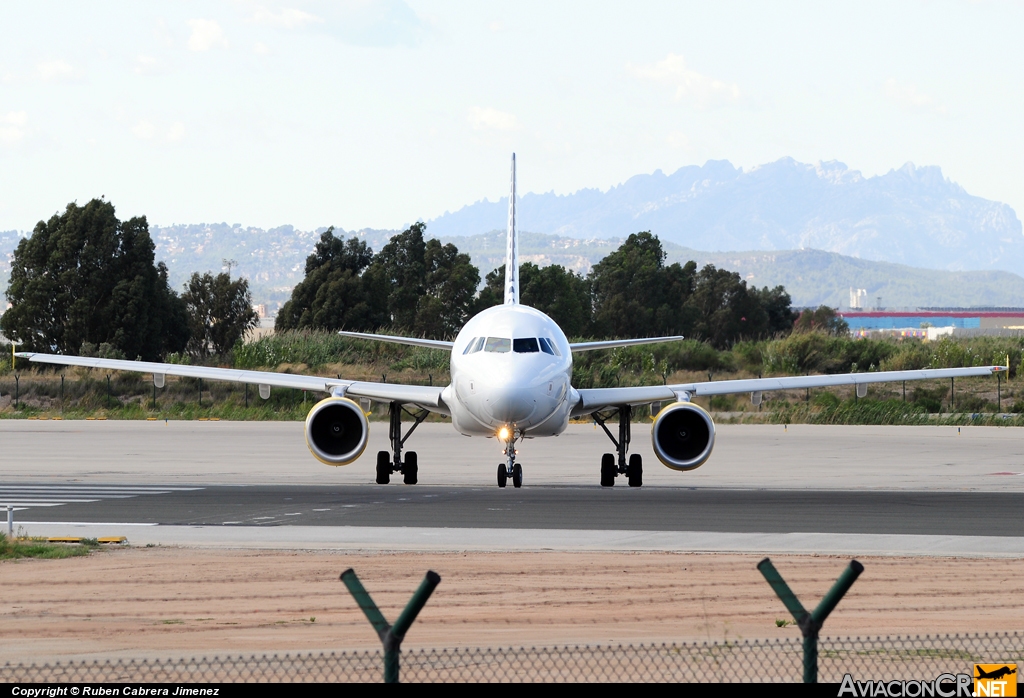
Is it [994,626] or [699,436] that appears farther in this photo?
[699,436]

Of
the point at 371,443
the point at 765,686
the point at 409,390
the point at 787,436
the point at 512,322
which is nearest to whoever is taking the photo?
the point at 765,686

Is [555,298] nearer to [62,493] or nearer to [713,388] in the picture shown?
[713,388]

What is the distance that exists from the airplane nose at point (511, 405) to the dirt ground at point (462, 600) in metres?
7.63

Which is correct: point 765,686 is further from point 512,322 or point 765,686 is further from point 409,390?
point 409,390

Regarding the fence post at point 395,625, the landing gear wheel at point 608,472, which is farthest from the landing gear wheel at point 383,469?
the fence post at point 395,625

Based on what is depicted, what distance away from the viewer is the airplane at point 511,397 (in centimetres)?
2656

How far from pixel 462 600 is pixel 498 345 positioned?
12224 millimetres

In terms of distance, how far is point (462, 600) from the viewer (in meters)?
15.1

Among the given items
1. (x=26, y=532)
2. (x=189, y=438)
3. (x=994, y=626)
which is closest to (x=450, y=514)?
(x=26, y=532)

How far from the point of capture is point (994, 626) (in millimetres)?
13586

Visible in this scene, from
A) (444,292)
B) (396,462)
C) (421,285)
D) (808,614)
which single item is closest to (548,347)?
(396,462)

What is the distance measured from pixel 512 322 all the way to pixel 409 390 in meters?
Answer: 3.98

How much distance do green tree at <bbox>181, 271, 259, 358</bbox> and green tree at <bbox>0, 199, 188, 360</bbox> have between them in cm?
1809

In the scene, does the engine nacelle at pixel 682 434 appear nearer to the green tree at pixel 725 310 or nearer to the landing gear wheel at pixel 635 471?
the landing gear wheel at pixel 635 471
